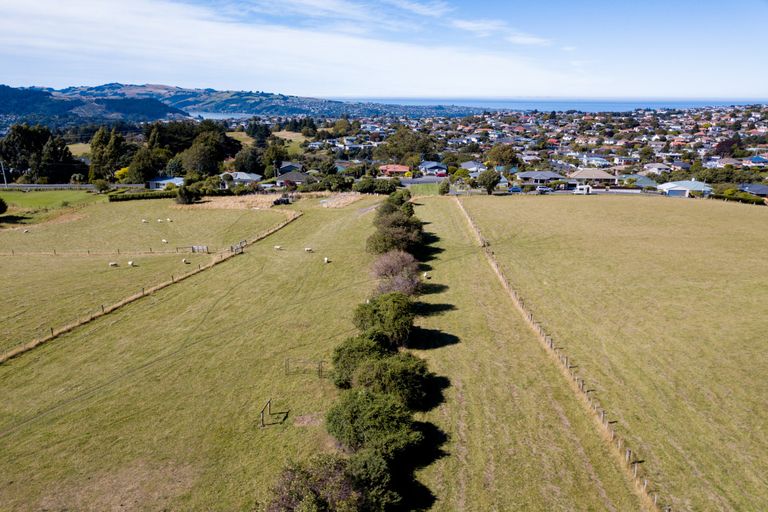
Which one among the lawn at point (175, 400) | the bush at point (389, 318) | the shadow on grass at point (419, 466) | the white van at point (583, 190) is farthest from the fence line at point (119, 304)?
the white van at point (583, 190)

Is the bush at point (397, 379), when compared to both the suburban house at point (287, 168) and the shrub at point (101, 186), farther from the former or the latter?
the suburban house at point (287, 168)

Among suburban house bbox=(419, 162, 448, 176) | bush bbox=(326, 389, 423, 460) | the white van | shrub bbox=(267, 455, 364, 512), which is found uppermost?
suburban house bbox=(419, 162, 448, 176)

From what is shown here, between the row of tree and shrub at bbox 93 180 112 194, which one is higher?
shrub at bbox 93 180 112 194

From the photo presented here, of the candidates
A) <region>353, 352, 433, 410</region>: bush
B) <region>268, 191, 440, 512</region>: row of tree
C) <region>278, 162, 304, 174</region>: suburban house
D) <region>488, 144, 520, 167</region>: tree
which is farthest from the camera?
<region>488, 144, 520, 167</region>: tree

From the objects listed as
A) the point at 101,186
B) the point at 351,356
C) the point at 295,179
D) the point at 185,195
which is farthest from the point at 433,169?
the point at 351,356

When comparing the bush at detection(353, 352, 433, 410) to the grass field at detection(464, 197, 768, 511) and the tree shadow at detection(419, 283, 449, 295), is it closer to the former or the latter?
the grass field at detection(464, 197, 768, 511)

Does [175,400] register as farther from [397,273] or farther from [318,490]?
[397,273]

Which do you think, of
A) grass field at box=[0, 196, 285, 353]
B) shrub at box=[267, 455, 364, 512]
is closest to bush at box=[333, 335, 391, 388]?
shrub at box=[267, 455, 364, 512]
